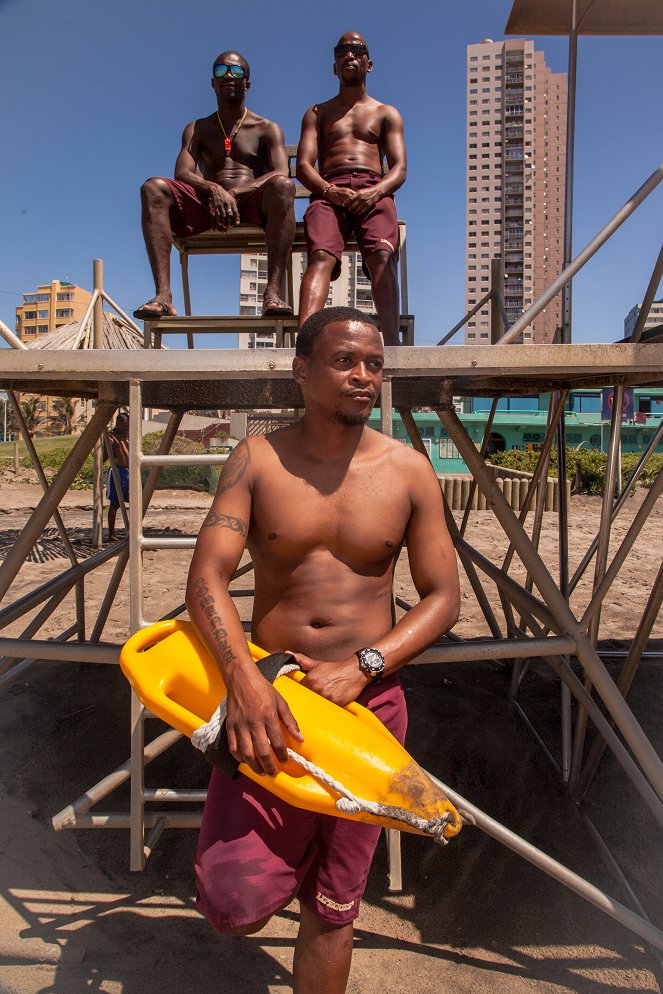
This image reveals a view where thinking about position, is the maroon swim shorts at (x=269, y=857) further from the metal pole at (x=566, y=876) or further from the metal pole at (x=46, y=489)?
the metal pole at (x=46, y=489)

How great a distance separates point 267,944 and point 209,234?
4.19 m

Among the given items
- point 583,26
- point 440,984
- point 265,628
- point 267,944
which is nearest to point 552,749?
point 440,984

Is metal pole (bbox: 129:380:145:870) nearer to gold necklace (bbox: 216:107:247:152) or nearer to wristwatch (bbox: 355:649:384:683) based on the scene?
wristwatch (bbox: 355:649:384:683)

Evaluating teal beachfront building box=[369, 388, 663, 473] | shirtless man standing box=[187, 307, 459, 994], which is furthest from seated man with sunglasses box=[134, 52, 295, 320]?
teal beachfront building box=[369, 388, 663, 473]

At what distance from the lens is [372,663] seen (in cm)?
184

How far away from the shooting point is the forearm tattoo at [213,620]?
5.69 ft

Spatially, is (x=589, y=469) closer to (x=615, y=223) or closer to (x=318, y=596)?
(x=615, y=223)

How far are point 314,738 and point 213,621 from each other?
417 mm

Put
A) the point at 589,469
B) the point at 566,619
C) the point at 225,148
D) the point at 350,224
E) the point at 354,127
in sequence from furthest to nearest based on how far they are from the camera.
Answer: the point at 589,469, the point at 225,148, the point at 354,127, the point at 350,224, the point at 566,619

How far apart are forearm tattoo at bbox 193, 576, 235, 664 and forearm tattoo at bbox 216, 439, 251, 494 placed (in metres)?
0.32

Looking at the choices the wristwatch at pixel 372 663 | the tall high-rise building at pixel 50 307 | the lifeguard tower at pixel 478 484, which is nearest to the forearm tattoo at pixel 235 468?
the lifeguard tower at pixel 478 484

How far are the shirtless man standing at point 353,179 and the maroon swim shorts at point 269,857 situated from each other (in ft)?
7.96

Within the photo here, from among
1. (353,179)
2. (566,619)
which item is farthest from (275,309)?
(566,619)

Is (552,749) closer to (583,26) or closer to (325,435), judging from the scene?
(325,435)
